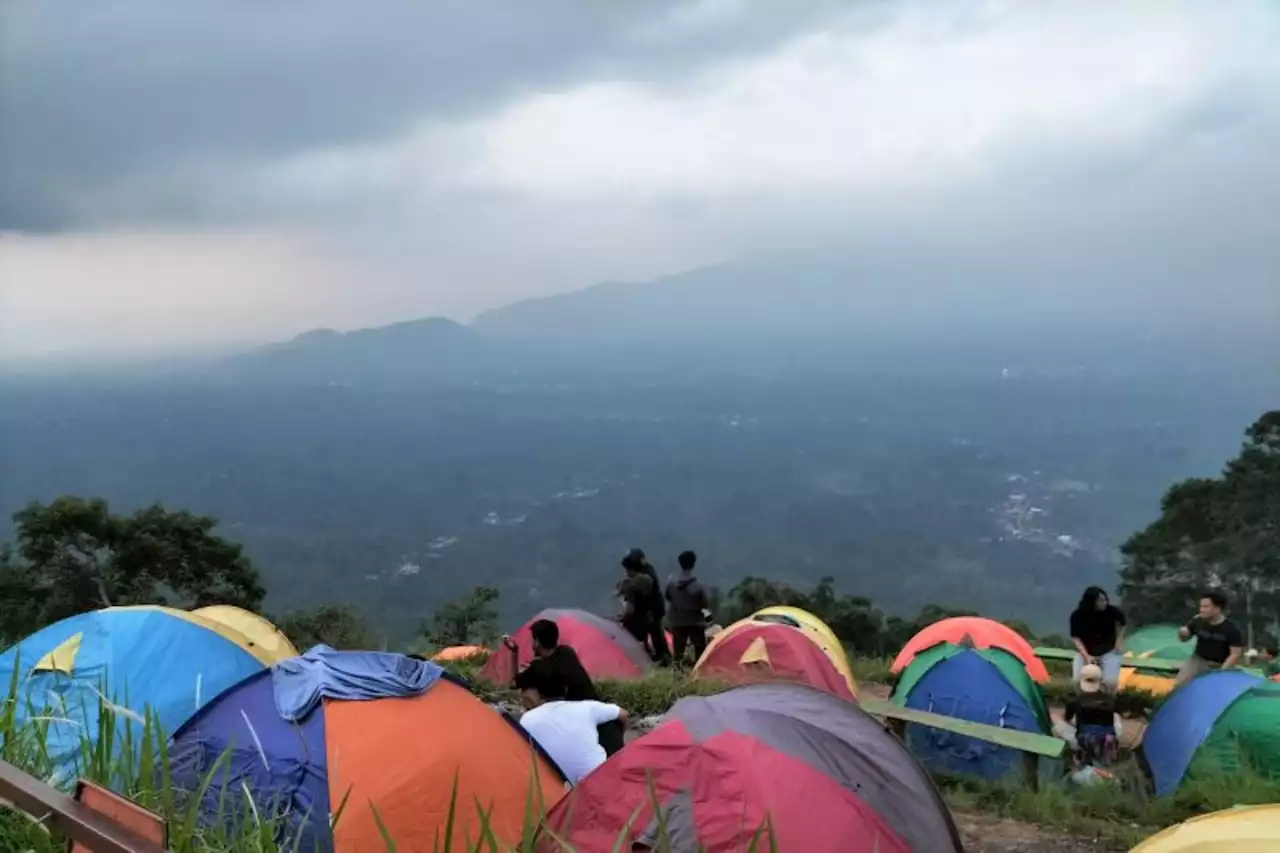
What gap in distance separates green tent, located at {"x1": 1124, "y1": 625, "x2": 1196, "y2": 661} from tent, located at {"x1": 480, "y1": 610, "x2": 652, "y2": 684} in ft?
22.7

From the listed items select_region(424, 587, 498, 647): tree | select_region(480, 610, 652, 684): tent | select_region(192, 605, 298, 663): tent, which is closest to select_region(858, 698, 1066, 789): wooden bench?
select_region(480, 610, 652, 684): tent

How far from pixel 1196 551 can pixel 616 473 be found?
108404 millimetres

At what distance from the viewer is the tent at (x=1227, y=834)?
2.96 meters

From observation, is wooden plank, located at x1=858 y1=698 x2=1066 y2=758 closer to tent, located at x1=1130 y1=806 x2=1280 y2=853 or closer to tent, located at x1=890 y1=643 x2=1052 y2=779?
tent, located at x1=890 y1=643 x2=1052 y2=779

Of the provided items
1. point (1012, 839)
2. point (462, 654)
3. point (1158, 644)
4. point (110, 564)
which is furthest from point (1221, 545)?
point (110, 564)

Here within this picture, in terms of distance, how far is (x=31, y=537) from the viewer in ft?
57.0

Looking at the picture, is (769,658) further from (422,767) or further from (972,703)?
(422,767)

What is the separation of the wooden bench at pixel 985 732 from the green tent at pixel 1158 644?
6004 mm

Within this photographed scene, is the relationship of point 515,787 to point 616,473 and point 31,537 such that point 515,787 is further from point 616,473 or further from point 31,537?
point 616,473

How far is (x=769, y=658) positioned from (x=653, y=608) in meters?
1.89

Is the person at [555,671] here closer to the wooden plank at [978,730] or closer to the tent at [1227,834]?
the wooden plank at [978,730]

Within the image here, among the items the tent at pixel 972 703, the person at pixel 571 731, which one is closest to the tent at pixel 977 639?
the tent at pixel 972 703

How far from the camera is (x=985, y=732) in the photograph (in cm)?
677

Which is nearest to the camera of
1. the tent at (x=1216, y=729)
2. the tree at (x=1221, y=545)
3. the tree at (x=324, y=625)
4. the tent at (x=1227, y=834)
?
the tent at (x=1227, y=834)
